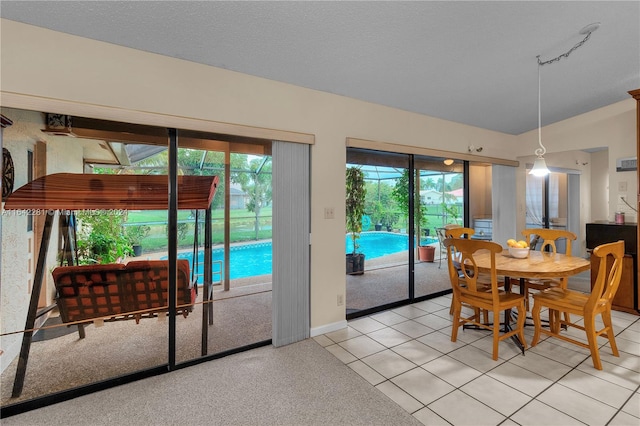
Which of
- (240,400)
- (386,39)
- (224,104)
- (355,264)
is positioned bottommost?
(240,400)

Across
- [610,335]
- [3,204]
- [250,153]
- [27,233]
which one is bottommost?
[610,335]

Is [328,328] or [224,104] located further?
[328,328]

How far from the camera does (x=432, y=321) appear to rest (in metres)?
3.39

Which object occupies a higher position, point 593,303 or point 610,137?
point 610,137

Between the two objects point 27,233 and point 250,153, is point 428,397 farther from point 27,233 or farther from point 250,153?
point 27,233

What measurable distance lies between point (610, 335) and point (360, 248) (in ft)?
9.15

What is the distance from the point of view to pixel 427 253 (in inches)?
213

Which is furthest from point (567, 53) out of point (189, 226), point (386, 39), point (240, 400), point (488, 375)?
point (240, 400)

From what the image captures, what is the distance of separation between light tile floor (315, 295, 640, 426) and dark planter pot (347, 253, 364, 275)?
1347 millimetres

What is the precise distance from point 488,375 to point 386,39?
2763 mm

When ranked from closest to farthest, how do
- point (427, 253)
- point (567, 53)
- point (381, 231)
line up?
point (567, 53) < point (381, 231) < point (427, 253)

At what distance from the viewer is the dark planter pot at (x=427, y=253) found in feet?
17.3

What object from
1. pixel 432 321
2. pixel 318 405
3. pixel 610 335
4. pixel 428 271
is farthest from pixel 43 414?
pixel 428 271

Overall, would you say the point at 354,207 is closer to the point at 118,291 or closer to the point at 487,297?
the point at 487,297
